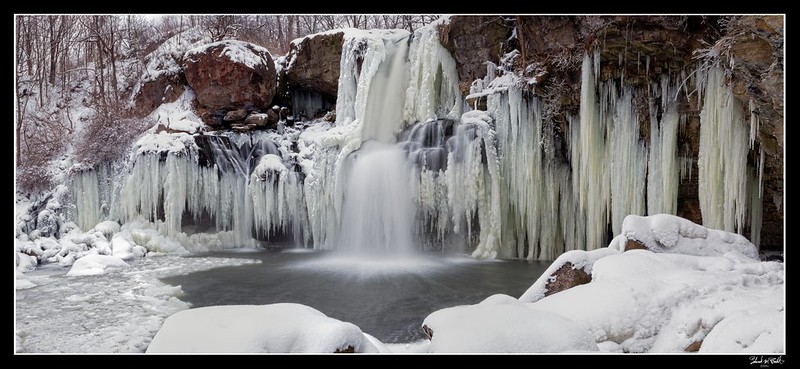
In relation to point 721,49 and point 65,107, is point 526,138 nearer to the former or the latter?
point 721,49

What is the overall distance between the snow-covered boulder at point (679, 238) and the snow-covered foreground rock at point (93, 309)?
4.85m

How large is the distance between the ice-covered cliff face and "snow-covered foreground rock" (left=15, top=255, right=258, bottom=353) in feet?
13.9

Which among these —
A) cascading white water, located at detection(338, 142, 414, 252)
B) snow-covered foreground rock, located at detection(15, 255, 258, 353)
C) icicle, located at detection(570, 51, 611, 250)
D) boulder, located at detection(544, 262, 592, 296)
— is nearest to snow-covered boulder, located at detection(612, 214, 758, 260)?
boulder, located at detection(544, 262, 592, 296)

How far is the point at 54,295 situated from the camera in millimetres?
6047

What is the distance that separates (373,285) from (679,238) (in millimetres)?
4199

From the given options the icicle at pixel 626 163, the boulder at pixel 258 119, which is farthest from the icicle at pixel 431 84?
the boulder at pixel 258 119

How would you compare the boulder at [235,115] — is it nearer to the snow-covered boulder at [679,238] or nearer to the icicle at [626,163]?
the icicle at [626,163]

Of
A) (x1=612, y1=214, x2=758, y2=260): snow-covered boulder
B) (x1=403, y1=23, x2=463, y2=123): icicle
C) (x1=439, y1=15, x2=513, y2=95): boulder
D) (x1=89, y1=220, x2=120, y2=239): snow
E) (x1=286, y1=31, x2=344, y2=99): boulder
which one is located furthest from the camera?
(x1=286, y1=31, x2=344, y2=99): boulder

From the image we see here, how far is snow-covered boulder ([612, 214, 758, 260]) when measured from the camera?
4293 millimetres

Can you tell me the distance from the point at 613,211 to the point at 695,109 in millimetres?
2198

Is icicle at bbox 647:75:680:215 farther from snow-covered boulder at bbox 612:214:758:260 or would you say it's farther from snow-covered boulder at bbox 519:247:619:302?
snow-covered boulder at bbox 519:247:619:302

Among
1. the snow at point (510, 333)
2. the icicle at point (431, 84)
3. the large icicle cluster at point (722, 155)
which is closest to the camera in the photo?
the snow at point (510, 333)

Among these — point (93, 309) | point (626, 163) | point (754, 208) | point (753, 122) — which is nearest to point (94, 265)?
point (93, 309)

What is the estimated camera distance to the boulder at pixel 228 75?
13711 millimetres
